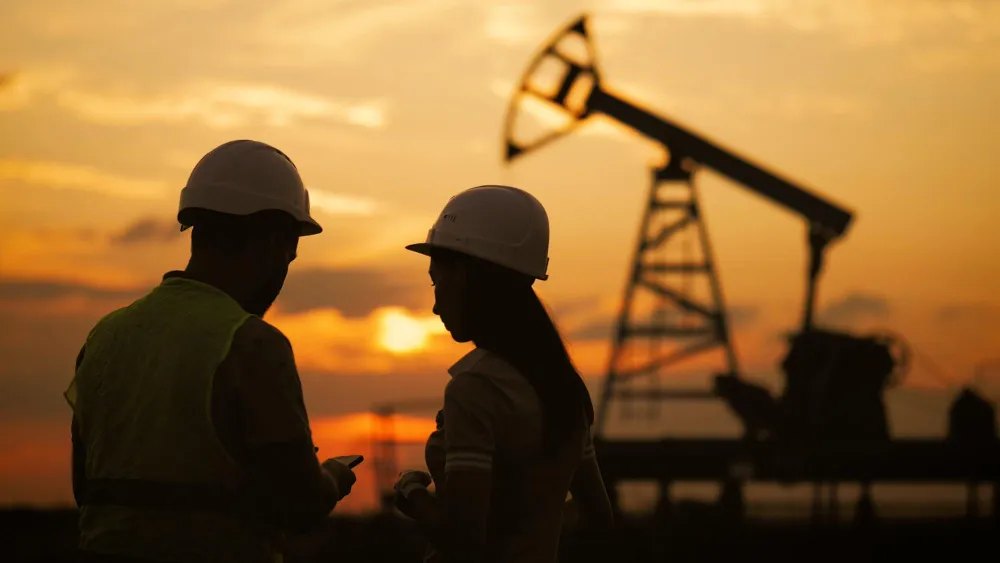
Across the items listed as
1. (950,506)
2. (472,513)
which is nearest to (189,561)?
(472,513)

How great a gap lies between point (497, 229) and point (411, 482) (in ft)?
2.53

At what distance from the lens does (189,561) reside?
3.37 metres

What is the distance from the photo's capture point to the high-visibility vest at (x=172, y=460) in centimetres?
338

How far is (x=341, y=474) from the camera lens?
3662 mm

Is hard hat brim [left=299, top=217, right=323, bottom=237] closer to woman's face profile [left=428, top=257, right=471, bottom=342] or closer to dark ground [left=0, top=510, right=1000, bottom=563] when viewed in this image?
woman's face profile [left=428, top=257, right=471, bottom=342]

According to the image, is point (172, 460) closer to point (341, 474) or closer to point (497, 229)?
point (341, 474)

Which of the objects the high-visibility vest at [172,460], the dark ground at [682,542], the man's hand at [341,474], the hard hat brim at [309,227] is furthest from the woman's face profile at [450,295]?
the dark ground at [682,542]

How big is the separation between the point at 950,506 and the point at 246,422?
2230 centimetres

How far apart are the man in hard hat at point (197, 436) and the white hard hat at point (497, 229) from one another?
66 centimetres

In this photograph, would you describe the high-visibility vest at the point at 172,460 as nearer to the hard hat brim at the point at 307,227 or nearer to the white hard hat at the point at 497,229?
the hard hat brim at the point at 307,227

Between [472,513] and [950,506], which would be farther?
[950,506]

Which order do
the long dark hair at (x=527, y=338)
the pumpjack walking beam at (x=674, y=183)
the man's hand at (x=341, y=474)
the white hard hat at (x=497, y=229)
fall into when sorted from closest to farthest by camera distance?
the man's hand at (x=341, y=474) → the long dark hair at (x=527, y=338) → the white hard hat at (x=497, y=229) → the pumpjack walking beam at (x=674, y=183)

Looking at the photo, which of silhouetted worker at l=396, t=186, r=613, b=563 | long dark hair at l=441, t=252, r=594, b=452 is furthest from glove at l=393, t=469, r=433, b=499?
long dark hair at l=441, t=252, r=594, b=452

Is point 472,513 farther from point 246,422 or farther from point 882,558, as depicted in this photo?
point 882,558
